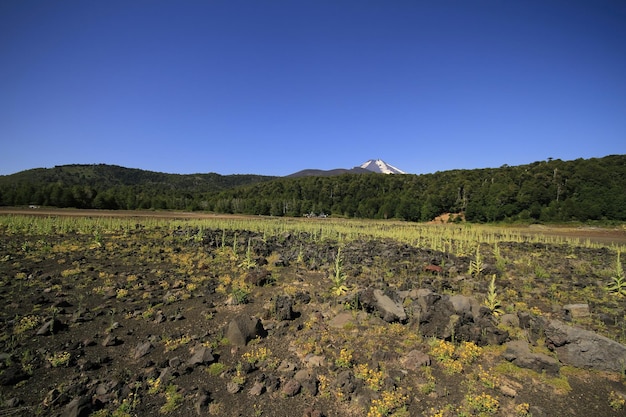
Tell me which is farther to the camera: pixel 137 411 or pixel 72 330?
pixel 72 330

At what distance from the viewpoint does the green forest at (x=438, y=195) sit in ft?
191

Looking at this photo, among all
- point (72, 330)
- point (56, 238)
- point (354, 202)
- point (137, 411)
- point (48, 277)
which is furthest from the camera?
point (354, 202)

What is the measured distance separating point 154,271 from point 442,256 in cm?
1545

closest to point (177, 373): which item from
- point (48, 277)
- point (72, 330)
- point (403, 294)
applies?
point (72, 330)

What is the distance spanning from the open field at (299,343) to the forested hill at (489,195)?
52.1 m

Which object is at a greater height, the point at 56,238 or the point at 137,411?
the point at 56,238

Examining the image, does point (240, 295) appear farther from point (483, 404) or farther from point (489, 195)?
point (489, 195)

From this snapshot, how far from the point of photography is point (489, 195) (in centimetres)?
6812

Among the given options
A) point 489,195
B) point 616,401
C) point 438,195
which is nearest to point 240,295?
point 616,401

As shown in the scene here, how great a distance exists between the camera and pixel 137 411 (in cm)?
524

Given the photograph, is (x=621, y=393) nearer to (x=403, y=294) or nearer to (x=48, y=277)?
(x=403, y=294)

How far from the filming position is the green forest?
58125 millimetres

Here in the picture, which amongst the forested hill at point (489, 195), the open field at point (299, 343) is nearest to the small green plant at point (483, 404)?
the open field at point (299, 343)

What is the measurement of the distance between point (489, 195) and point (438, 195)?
10.8 meters
